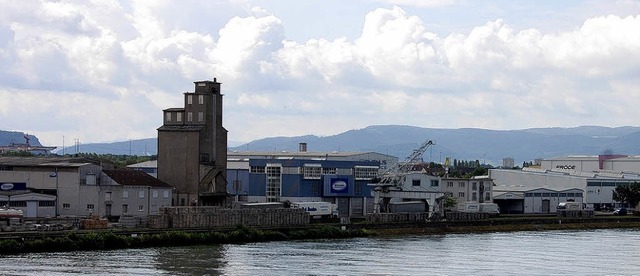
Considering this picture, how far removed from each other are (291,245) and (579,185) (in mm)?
57311

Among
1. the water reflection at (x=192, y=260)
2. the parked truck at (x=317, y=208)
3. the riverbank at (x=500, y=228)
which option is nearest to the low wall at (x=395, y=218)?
the riverbank at (x=500, y=228)

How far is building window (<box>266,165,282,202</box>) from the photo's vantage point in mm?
75812

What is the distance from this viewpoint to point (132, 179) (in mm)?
64062

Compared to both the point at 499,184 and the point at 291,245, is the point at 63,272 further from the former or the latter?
the point at 499,184

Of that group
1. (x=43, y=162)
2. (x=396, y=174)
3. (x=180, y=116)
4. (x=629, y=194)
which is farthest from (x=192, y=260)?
(x=629, y=194)

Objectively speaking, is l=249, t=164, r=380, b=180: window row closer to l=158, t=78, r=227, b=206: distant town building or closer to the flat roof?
l=158, t=78, r=227, b=206: distant town building

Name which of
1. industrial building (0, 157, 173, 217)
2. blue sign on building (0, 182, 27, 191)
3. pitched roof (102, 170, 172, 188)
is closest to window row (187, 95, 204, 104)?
pitched roof (102, 170, 172, 188)

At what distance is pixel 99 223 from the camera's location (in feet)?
178

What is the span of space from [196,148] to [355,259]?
24.3 m

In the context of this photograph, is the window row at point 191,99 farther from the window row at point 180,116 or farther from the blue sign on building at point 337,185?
the blue sign on building at point 337,185

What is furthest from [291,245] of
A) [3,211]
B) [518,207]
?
[518,207]

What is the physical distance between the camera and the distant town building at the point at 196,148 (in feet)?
227

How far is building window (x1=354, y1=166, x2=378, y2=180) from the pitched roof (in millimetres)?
15478

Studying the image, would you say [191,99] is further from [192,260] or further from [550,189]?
[550,189]
